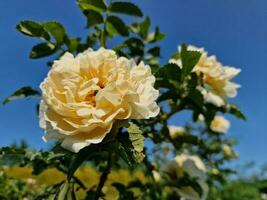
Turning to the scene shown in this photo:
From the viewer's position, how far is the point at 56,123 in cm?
99

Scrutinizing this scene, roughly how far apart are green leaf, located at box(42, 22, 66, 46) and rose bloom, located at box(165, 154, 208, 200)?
742 millimetres

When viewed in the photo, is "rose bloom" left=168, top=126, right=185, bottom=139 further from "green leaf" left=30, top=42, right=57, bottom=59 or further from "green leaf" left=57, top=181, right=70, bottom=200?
"green leaf" left=57, top=181, right=70, bottom=200

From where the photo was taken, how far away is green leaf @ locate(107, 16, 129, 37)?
1.61 metres

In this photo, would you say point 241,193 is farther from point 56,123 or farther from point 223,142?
point 56,123

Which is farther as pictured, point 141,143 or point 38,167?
point 38,167

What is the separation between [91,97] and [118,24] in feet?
2.16

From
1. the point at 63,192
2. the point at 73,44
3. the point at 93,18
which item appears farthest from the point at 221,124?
the point at 63,192

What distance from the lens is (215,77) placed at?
5.39ft

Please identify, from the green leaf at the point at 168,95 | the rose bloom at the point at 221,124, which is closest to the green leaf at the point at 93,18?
the green leaf at the point at 168,95

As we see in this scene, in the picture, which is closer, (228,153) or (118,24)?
(118,24)

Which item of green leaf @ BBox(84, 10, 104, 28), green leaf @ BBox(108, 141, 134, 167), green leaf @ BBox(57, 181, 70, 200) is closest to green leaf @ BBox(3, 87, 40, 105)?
green leaf @ BBox(84, 10, 104, 28)

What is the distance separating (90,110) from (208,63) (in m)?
0.75

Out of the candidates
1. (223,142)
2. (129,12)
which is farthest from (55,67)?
(223,142)

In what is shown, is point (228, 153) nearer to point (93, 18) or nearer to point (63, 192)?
point (93, 18)
